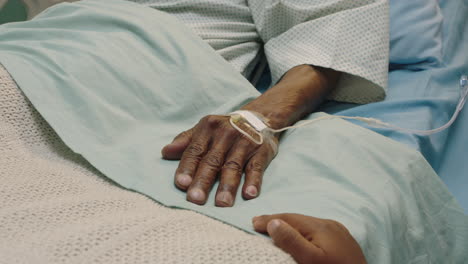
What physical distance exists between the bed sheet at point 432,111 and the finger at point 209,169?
348mm

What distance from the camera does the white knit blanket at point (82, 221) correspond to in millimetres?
556

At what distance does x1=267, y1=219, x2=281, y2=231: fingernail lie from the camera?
615mm

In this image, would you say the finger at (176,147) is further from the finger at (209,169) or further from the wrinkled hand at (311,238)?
the wrinkled hand at (311,238)

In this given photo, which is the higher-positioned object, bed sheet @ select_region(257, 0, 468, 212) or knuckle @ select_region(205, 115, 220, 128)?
knuckle @ select_region(205, 115, 220, 128)

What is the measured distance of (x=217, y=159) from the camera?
0.84 m

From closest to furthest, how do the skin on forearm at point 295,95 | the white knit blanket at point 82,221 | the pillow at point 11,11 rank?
the white knit blanket at point 82,221
the skin on forearm at point 295,95
the pillow at point 11,11

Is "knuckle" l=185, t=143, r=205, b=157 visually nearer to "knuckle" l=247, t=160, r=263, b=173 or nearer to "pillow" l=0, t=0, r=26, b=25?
"knuckle" l=247, t=160, r=263, b=173

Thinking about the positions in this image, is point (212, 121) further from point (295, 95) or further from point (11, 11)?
point (11, 11)

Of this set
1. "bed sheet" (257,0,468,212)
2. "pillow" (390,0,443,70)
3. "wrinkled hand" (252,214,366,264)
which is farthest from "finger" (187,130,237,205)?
"pillow" (390,0,443,70)

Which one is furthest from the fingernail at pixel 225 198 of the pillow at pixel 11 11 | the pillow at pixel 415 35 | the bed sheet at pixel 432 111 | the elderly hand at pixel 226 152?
the pillow at pixel 11 11

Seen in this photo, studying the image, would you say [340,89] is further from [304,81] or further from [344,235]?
[344,235]

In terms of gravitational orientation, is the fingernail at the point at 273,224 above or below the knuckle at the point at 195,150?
above

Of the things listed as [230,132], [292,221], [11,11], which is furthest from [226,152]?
[11,11]

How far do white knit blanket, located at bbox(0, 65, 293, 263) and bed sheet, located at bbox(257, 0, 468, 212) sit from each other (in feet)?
1.76
